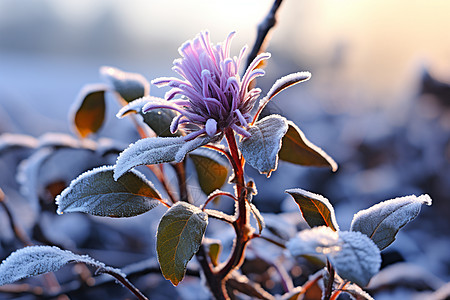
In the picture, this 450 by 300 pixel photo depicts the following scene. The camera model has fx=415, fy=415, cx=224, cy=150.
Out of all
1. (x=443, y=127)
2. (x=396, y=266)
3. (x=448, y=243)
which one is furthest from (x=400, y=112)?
(x=396, y=266)

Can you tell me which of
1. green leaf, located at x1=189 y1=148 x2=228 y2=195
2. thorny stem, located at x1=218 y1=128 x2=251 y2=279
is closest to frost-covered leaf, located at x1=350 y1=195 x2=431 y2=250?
thorny stem, located at x1=218 y1=128 x2=251 y2=279

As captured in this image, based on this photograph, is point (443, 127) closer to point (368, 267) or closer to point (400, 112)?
point (400, 112)

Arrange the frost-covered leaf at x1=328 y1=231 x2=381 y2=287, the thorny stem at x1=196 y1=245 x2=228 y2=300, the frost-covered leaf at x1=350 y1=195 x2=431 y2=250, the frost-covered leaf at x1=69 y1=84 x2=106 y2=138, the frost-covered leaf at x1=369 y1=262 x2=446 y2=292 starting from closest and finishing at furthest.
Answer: the frost-covered leaf at x1=328 y1=231 x2=381 y2=287
the frost-covered leaf at x1=350 y1=195 x2=431 y2=250
the thorny stem at x1=196 y1=245 x2=228 y2=300
the frost-covered leaf at x1=69 y1=84 x2=106 y2=138
the frost-covered leaf at x1=369 y1=262 x2=446 y2=292

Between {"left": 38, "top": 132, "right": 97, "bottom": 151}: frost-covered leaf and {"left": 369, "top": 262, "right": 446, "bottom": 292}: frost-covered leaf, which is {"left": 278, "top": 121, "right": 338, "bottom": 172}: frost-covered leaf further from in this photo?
Result: {"left": 369, "top": 262, "right": 446, "bottom": 292}: frost-covered leaf

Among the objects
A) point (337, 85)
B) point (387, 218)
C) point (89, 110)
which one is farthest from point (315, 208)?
point (337, 85)

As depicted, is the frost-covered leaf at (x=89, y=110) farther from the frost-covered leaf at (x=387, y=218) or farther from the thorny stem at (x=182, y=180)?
the frost-covered leaf at (x=387, y=218)

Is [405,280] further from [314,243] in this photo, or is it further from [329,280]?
[314,243]

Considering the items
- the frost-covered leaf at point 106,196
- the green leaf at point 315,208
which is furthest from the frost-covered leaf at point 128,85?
the green leaf at point 315,208
